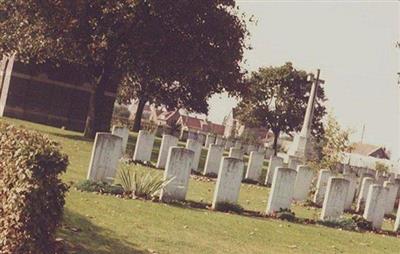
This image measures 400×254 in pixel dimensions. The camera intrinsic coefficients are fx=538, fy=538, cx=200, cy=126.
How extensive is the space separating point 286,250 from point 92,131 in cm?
1940

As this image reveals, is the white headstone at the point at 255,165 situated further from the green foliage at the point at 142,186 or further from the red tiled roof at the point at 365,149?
the red tiled roof at the point at 365,149

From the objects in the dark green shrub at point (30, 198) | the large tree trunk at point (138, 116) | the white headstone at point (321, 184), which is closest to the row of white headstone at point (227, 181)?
the white headstone at point (321, 184)

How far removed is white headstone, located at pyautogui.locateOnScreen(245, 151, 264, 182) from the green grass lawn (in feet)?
24.6

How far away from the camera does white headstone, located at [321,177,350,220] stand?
47.4 feet

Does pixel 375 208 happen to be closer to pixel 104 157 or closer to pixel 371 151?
pixel 104 157

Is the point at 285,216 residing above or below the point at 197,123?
below

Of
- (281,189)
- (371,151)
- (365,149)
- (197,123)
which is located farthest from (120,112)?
(281,189)

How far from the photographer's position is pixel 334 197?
14.6 meters

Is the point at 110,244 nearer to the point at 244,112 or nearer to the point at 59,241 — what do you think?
the point at 59,241

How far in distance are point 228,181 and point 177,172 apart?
4.34ft

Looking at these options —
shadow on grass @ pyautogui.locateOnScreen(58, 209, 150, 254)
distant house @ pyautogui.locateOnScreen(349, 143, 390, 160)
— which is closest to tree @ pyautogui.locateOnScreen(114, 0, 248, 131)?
shadow on grass @ pyautogui.locateOnScreen(58, 209, 150, 254)

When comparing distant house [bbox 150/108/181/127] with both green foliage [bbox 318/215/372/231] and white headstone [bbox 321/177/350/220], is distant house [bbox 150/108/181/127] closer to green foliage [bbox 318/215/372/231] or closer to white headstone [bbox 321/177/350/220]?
white headstone [bbox 321/177/350/220]

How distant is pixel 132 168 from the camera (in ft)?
59.5

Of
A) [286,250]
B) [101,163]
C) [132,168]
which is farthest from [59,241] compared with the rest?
[132,168]
